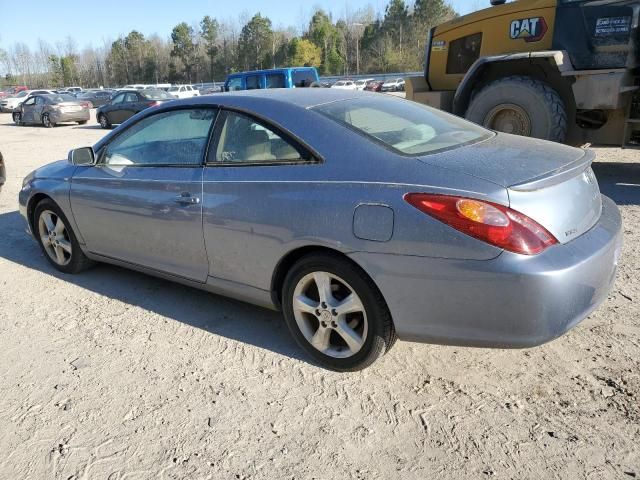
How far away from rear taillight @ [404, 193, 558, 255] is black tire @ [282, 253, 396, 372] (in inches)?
20.9

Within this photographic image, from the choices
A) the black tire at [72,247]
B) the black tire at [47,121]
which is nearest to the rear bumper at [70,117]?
the black tire at [47,121]

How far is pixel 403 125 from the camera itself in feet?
10.3

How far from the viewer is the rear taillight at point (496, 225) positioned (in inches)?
89.4

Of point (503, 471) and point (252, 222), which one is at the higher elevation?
point (252, 222)

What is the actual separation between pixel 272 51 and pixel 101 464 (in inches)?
3768

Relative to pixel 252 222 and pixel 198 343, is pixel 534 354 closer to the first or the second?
pixel 252 222

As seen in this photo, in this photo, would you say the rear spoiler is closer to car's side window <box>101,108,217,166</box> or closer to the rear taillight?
the rear taillight

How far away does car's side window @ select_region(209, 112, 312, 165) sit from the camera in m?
2.98

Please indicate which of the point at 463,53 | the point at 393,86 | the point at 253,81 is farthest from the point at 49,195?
the point at 393,86

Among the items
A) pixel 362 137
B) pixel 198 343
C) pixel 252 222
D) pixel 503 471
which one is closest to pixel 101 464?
pixel 198 343

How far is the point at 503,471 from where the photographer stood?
2145mm

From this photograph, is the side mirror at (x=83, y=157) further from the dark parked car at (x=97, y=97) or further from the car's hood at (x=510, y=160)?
the dark parked car at (x=97, y=97)

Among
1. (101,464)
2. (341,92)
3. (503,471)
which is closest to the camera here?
(503,471)

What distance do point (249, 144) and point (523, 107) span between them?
4.63 meters
